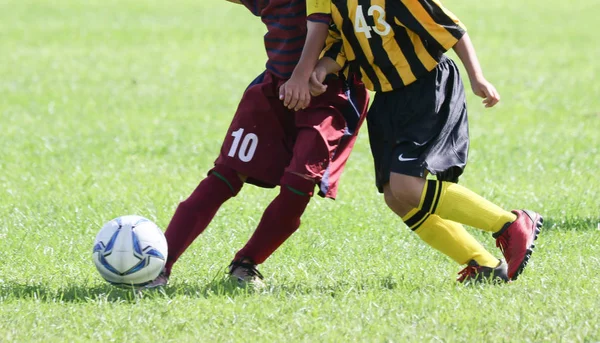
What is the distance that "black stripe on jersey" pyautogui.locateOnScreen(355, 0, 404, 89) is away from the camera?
450 centimetres

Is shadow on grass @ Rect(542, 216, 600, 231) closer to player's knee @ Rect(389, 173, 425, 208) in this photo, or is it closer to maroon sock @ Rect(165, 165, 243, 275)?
player's knee @ Rect(389, 173, 425, 208)

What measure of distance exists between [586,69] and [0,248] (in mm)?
10207

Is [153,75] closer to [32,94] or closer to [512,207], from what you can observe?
[32,94]

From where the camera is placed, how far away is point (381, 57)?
15.0ft

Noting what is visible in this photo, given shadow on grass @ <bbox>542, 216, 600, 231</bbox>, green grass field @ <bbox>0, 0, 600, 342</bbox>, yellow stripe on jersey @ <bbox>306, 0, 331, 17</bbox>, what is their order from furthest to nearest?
1. shadow on grass @ <bbox>542, 216, 600, 231</bbox>
2. yellow stripe on jersey @ <bbox>306, 0, 331, 17</bbox>
3. green grass field @ <bbox>0, 0, 600, 342</bbox>

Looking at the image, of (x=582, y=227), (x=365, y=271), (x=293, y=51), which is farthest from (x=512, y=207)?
(x=293, y=51)

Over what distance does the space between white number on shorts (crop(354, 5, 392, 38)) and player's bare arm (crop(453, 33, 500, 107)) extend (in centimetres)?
33

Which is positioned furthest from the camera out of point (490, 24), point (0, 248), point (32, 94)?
point (490, 24)

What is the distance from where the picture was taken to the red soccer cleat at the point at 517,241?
457 cm

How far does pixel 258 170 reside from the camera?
4.67 meters

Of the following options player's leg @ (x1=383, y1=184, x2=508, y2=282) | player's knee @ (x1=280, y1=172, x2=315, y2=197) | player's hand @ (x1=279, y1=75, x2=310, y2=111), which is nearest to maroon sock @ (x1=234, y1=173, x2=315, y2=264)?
player's knee @ (x1=280, y1=172, x2=315, y2=197)

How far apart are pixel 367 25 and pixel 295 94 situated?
1.45 feet

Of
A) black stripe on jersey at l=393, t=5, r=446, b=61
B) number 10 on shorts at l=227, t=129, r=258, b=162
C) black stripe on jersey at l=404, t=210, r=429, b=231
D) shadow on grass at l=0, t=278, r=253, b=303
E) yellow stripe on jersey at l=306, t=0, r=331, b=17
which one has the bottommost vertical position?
shadow on grass at l=0, t=278, r=253, b=303

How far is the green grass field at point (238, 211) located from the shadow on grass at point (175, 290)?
0.01 metres
